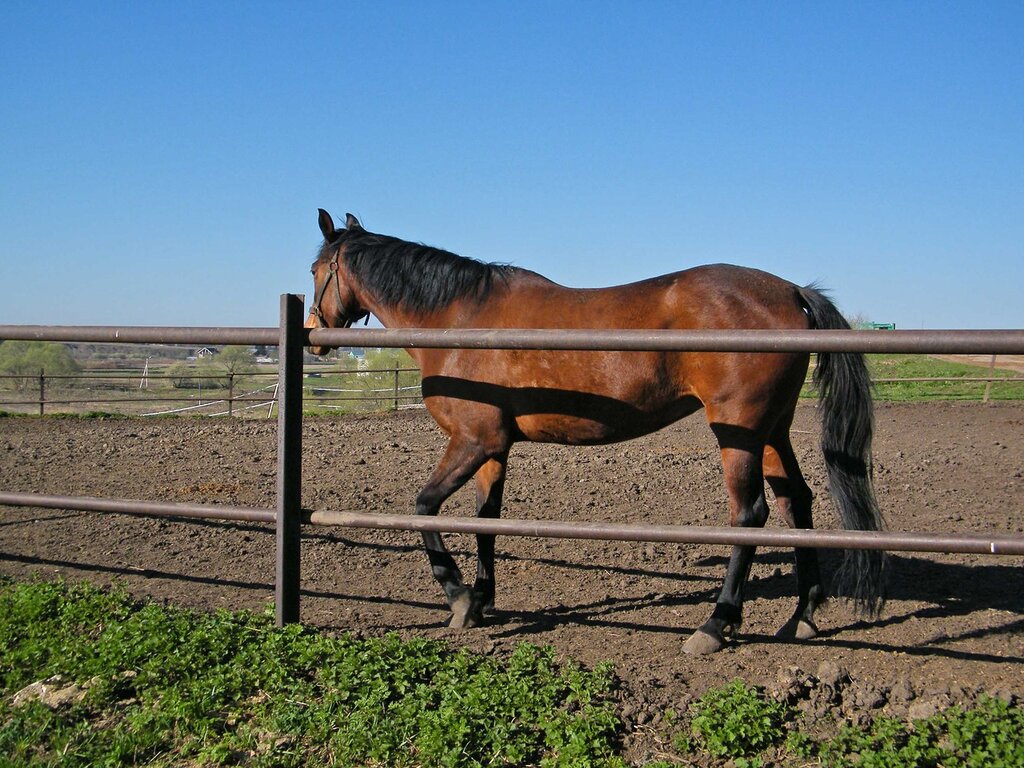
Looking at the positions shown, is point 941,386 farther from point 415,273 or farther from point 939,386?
point 415,273

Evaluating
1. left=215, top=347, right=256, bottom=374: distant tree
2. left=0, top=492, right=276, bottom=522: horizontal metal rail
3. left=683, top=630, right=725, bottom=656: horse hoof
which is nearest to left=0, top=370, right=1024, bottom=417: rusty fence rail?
left=215, top=347, right=256, bottom=374: distant tree

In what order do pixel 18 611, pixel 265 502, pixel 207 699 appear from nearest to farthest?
pixel 207 699 → pixel 18 611 → pixel 265 502

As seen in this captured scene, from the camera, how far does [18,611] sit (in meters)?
3.54

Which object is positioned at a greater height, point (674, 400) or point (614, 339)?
point (614, 339)

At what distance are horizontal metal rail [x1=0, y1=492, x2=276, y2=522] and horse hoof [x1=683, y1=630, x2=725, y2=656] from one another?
1.92m

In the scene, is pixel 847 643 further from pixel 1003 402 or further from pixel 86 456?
pixel 1003 402

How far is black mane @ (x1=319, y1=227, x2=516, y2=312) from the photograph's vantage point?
4.81 metres

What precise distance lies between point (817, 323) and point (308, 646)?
299 cm

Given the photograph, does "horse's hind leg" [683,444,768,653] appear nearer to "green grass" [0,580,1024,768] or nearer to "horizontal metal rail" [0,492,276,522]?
"green grass" [0,580,1024,768]

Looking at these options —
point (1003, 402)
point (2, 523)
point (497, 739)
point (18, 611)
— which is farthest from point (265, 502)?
point (1003, 402)

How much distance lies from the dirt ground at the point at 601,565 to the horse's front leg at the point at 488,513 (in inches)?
5.7

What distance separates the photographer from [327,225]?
215 inches

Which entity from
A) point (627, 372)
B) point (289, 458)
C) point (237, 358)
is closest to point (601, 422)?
point (627, 372)

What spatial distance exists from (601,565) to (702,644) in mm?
1745
